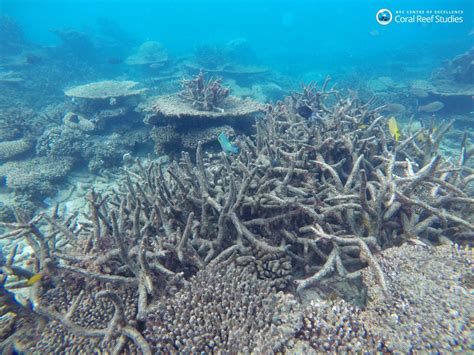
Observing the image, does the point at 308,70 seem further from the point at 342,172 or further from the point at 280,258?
the point at 280,258

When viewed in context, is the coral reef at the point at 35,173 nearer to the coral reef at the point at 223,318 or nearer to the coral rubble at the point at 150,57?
the coral reef at the point at 223,318

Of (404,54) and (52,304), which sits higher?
(404,54)

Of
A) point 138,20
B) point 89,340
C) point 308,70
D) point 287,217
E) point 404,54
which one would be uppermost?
point 138,20

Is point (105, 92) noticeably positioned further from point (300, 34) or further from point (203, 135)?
point (300, 34)

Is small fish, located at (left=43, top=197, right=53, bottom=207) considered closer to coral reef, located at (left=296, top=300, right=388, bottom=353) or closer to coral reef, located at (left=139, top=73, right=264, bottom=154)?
coral reef, located at (left=139, top=73, right=264, bottom=154)

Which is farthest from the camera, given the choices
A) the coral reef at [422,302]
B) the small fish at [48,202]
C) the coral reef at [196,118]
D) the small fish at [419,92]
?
the small fish at [419,92]

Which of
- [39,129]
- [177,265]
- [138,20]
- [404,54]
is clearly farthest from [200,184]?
[138,20]

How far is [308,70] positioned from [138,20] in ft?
216

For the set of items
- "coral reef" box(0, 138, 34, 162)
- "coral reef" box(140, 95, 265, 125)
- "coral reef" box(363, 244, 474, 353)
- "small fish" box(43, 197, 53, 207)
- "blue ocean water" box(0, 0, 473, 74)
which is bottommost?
"small fish" box(43, 197, 53, 207)

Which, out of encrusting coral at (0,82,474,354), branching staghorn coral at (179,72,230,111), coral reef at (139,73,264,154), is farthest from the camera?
branching staghorn coral at (179,72,230,111)

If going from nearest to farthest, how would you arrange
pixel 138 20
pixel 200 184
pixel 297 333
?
1. pixel 297 333
2. pixel 200 184
3. pixel 138 20

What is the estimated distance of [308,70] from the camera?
24828 millimetres

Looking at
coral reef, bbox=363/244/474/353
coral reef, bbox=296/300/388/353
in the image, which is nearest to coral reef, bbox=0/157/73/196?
coral reef, bbox=296/300/388/353

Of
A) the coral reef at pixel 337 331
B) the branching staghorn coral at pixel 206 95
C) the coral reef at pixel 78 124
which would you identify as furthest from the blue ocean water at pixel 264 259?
the coral reef at pixel 78 124
